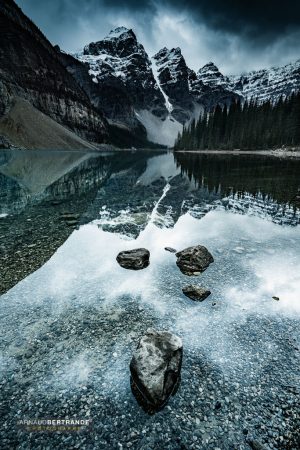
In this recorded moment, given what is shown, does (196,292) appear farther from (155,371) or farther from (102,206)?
(102,206)

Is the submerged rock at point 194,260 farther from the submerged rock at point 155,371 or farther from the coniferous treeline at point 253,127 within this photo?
the coniferous treeline at point 253,127

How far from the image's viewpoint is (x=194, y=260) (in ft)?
32.2

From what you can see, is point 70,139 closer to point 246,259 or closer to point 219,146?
point 219,146

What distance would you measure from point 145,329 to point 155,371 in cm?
179

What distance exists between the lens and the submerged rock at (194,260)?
9477 mm

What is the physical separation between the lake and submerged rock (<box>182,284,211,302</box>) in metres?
0.24

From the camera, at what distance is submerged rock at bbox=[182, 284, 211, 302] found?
25.5ft

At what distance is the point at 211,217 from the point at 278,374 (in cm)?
1174

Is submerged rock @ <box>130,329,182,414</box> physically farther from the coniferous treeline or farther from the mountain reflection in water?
the coniferous treeline

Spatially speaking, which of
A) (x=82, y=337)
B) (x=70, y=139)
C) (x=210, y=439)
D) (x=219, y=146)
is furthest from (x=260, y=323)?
(x=70, y=139)

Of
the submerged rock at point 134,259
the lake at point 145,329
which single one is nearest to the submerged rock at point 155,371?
the lake at point 145,329

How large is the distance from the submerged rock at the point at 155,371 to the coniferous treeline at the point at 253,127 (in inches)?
3997

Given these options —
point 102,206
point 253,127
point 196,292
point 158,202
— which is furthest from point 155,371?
point 253,127

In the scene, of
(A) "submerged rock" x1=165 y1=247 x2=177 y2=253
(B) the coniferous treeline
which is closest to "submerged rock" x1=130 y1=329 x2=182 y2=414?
(A) "submerged rock" x1=165 y1=247 x2=177 y2=253
